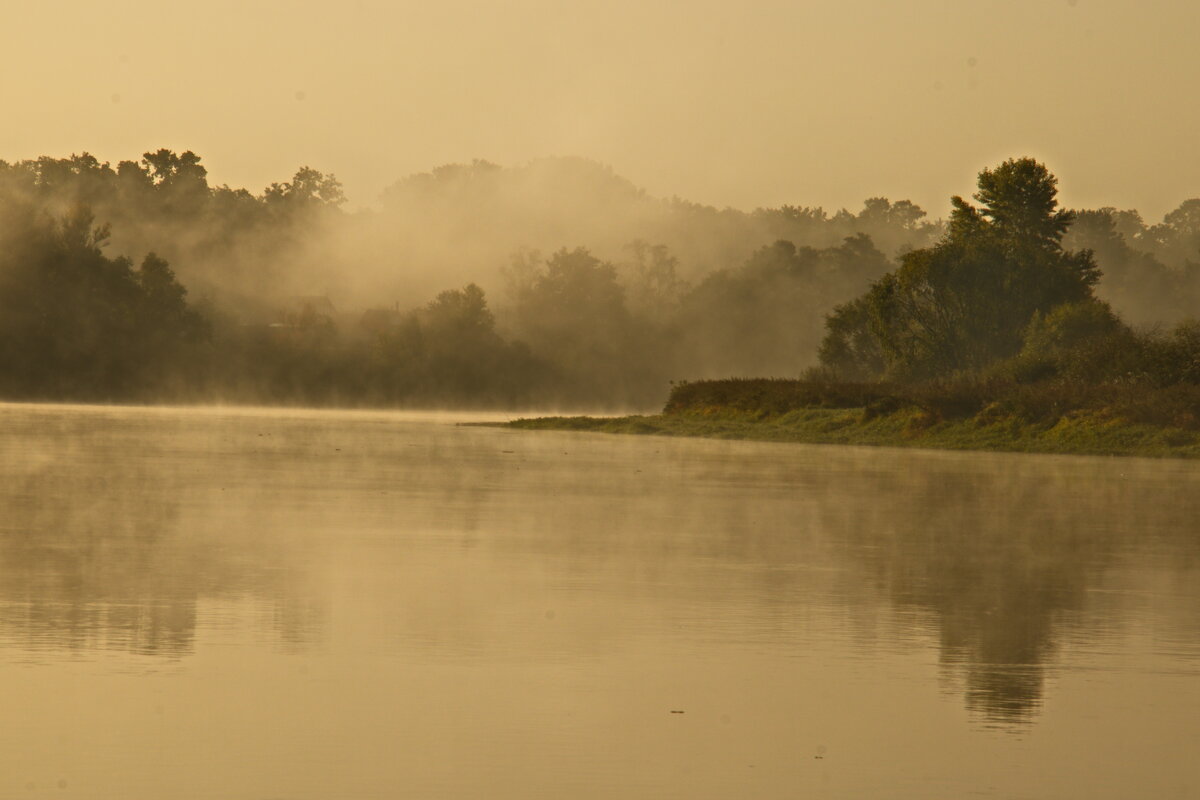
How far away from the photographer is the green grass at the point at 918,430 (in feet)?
139

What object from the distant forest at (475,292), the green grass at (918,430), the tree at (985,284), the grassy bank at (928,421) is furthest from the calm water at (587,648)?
the tree at (985,284)

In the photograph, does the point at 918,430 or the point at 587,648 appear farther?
the point at 918,430

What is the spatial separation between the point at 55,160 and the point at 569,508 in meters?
124

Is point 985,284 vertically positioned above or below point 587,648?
above

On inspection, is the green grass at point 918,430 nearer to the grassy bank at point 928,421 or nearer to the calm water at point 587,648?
the grassy bank at point 928,421

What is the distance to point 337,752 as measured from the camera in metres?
7.11

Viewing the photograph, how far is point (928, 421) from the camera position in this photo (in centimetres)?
4875

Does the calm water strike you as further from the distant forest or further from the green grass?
the distant forest

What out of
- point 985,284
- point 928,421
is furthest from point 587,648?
point 985,284

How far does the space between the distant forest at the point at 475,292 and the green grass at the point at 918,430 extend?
26.7 ft

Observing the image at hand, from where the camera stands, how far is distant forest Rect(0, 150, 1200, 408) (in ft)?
241

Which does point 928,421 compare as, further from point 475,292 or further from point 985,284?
point 475,292

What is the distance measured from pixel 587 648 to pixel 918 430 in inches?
1563

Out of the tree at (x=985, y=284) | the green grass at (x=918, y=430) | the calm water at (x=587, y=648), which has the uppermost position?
the tree at (x=985, y=284)
